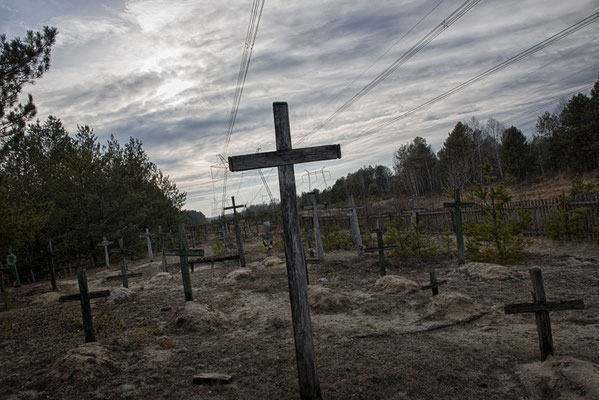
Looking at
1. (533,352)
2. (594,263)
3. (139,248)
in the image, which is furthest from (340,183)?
(533,352)

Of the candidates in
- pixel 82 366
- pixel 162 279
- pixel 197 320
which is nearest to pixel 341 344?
pixel 197 320

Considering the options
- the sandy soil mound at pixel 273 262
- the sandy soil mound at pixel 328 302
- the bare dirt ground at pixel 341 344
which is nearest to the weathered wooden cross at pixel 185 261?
the bare dirt ground at pixel 341 344

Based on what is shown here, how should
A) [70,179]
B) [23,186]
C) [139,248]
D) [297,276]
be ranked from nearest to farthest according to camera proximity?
1. [297,276]
2. [23,186]
3. [70,179]
4. [139,248]

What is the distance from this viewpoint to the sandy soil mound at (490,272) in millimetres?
8344

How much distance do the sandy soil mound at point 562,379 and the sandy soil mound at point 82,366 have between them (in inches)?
198

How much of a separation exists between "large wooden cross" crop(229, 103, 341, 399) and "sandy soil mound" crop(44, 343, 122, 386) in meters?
2.87

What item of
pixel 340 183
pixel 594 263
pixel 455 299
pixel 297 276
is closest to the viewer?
pixel 297 276

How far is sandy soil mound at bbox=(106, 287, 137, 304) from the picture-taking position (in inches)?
388

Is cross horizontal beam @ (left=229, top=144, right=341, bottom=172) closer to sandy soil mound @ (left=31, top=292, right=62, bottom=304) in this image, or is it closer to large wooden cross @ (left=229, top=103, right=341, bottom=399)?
large wooden cross @ (left=229, top=103, right=341, bottom=399)

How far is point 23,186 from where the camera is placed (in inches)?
799

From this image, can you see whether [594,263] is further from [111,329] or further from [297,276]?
[111,329]

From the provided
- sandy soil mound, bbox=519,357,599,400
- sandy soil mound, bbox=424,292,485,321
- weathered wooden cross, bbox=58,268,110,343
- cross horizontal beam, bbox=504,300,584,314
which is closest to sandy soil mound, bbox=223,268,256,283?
weathered wooden cross, bbox=58,268,110,343

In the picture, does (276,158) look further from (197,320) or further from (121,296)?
(121,296)

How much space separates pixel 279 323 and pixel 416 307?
2643mm
